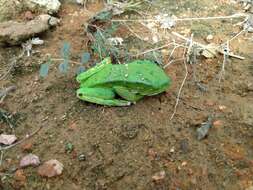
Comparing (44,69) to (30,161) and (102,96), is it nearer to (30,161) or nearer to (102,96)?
(102,96)

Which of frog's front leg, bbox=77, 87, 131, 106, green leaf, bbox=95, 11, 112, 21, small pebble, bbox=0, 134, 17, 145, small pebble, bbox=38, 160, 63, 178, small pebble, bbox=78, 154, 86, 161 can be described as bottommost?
small pebble, bbox=38, 160, 63, 178

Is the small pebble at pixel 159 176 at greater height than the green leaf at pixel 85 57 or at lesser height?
lesser

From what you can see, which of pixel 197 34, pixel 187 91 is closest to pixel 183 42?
pixel 197 34

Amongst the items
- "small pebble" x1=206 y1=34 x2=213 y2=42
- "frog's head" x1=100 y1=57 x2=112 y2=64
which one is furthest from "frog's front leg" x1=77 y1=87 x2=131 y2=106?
"small pebble" x1=206 y1=34 x2=213 y2=42

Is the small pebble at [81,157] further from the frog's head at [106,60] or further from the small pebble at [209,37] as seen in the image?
the small pebble at [209,37]

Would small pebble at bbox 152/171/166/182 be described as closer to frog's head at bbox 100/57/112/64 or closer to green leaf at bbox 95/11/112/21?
frog's head at bbox 100/57/112/64

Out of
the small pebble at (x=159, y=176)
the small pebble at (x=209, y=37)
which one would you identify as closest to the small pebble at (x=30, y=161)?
the small pebble at (x=159, y=176)

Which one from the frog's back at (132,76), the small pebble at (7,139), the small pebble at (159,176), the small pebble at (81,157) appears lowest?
the small pebble at (159,176)
